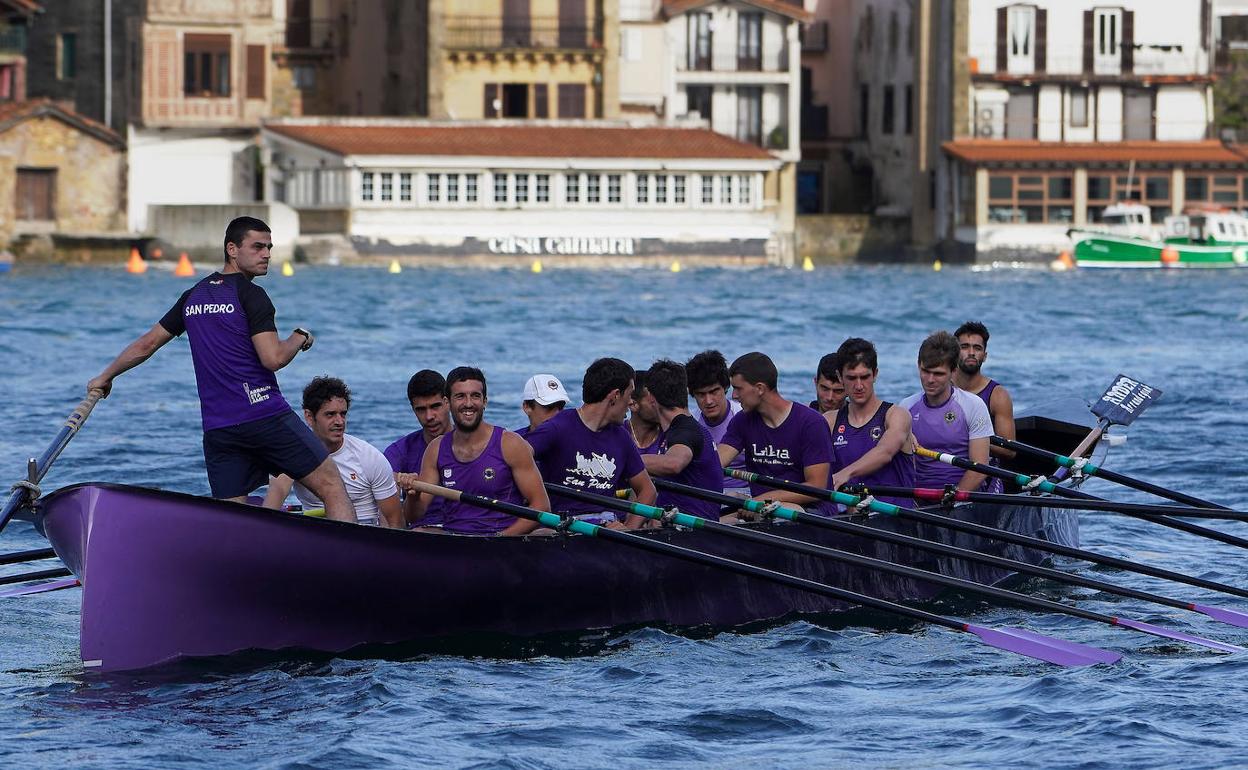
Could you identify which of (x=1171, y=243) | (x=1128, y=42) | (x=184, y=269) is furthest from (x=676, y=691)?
(x=1128, y=42)

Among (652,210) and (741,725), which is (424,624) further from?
(652,210)

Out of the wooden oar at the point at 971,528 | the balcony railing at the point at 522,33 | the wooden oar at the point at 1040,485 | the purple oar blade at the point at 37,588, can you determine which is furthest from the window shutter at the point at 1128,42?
the purple oar blade at the point at 37,588

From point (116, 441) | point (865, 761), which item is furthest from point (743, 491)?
point (116, 441)

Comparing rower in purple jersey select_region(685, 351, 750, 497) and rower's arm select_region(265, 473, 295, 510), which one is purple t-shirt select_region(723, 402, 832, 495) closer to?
rower in purple jersey select_region(685, 351, 750, 497)

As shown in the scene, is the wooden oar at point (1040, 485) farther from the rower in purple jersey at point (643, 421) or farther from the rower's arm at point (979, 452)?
the rower in purple jersey at point (643, 421)

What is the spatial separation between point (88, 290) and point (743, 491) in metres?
36.8

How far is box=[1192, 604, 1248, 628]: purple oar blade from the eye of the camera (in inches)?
488

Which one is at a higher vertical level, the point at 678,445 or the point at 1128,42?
the point at 1128,42

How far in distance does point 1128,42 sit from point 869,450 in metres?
58.0

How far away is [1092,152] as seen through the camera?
219ft

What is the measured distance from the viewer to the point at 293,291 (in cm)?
4869

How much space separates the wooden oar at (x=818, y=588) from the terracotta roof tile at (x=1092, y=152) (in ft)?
180

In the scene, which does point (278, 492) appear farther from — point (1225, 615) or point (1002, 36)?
point (1002, 36)

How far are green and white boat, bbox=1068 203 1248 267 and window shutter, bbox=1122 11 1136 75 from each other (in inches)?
225
